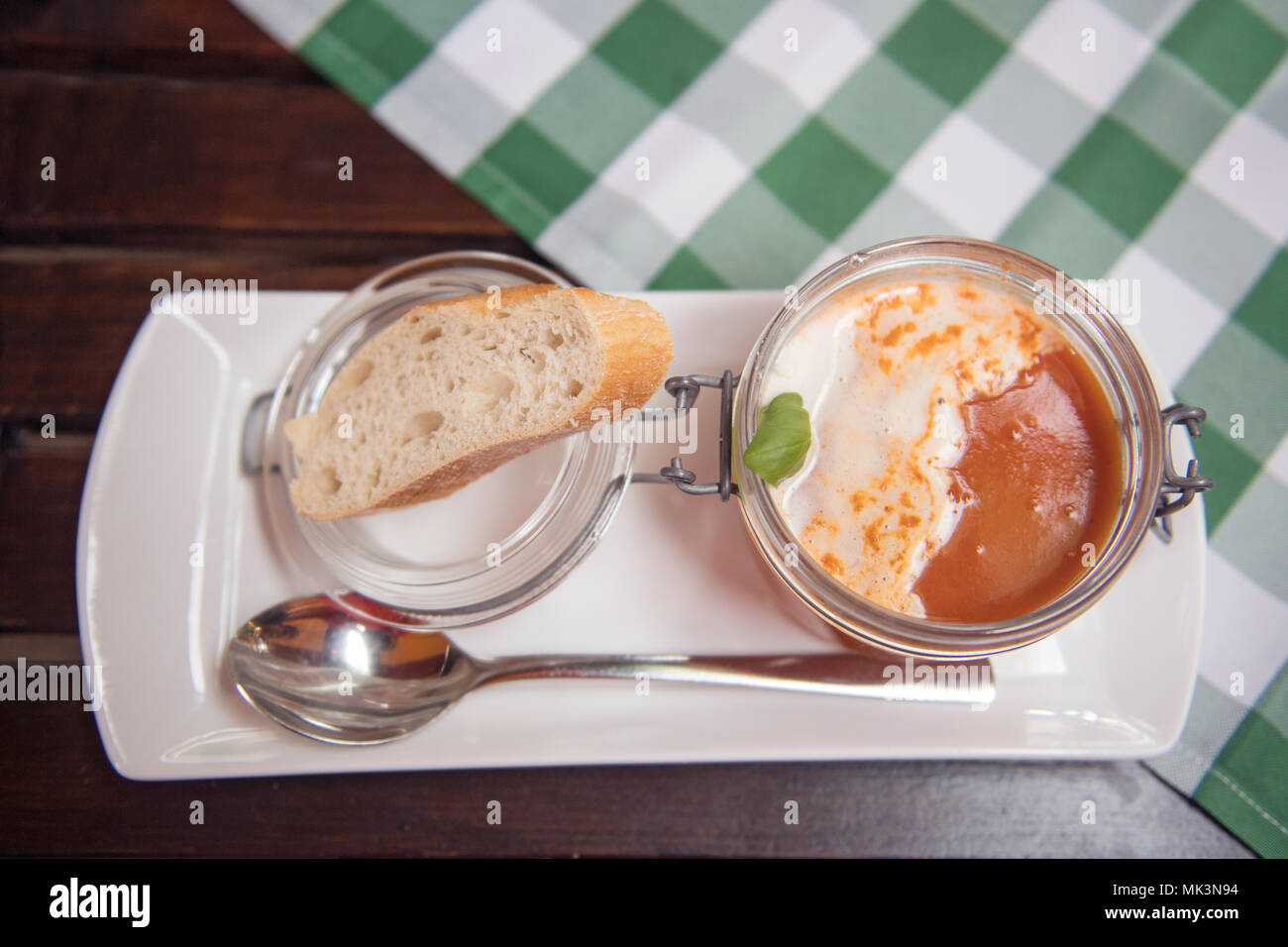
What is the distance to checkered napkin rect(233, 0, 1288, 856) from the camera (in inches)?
49.1

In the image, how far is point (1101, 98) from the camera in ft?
4.30

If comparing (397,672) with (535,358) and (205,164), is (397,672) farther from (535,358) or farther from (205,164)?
(205,164)

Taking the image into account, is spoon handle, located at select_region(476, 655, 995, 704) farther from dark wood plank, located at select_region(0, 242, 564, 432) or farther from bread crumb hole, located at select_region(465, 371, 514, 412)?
dark wood plank, located at select_region(0, 242, 564, 432)

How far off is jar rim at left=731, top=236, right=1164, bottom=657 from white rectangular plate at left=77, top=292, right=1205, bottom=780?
150mm

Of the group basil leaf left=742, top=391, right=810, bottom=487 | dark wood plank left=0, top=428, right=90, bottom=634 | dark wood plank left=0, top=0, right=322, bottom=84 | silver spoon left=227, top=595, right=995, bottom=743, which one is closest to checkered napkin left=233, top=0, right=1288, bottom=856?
dark wood plank left=0, top=0, right=322, bottom=84

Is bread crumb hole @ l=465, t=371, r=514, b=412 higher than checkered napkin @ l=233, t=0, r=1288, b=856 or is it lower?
lower

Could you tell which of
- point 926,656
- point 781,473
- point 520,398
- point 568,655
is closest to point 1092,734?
point 926,656

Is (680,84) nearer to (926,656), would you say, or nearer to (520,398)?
(520,398)

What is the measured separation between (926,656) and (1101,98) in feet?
3.13

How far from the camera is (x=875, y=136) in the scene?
130cm

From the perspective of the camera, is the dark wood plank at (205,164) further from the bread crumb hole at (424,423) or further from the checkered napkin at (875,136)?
the bread crumb hole at (424,423)

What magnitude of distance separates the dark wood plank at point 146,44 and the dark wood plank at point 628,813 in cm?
102

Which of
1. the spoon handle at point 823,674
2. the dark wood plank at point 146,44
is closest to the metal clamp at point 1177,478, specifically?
the spoon handle at point 823,674
